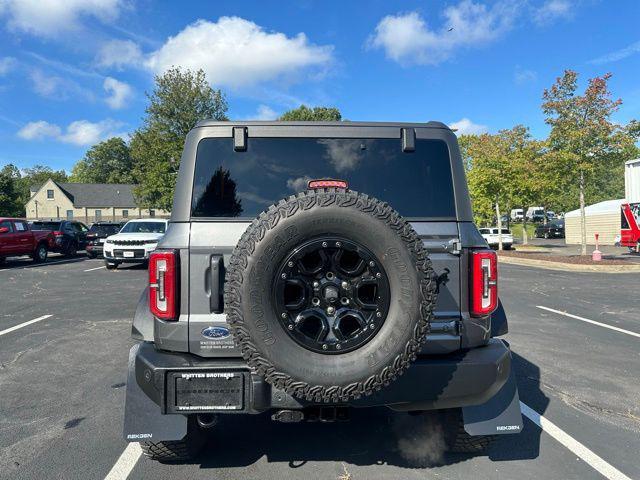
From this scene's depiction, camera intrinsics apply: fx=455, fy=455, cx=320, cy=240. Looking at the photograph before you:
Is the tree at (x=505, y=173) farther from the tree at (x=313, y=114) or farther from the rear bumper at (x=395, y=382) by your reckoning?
the tree at (x=313, y=114)

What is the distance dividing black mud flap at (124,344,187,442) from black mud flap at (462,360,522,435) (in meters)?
1.74

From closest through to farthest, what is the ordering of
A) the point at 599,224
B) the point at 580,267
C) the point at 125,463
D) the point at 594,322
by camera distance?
the point at 125,463, the point at 594,322, the point at 580,267, the point at 599,224

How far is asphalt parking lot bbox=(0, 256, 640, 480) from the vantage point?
3.02m

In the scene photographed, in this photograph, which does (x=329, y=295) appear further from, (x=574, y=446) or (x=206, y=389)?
(x=574, y=446)

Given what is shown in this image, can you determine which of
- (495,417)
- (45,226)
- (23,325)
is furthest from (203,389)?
(45,226)

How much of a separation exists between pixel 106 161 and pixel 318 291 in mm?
111450

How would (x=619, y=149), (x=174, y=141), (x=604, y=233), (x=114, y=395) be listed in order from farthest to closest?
(x=174, y=141), (x=604, y=233), (x=619, y=149), (x=114, y=395)

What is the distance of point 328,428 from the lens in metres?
3.65

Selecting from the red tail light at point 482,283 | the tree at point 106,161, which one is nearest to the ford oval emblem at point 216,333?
the red tail light at point 482,283

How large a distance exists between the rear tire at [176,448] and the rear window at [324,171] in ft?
4.79

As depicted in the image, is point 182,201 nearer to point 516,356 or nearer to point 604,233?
point 516,356

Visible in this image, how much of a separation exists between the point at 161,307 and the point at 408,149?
1751 mm

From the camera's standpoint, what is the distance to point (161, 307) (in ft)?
8.43

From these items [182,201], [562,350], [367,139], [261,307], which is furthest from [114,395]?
[562,350]
